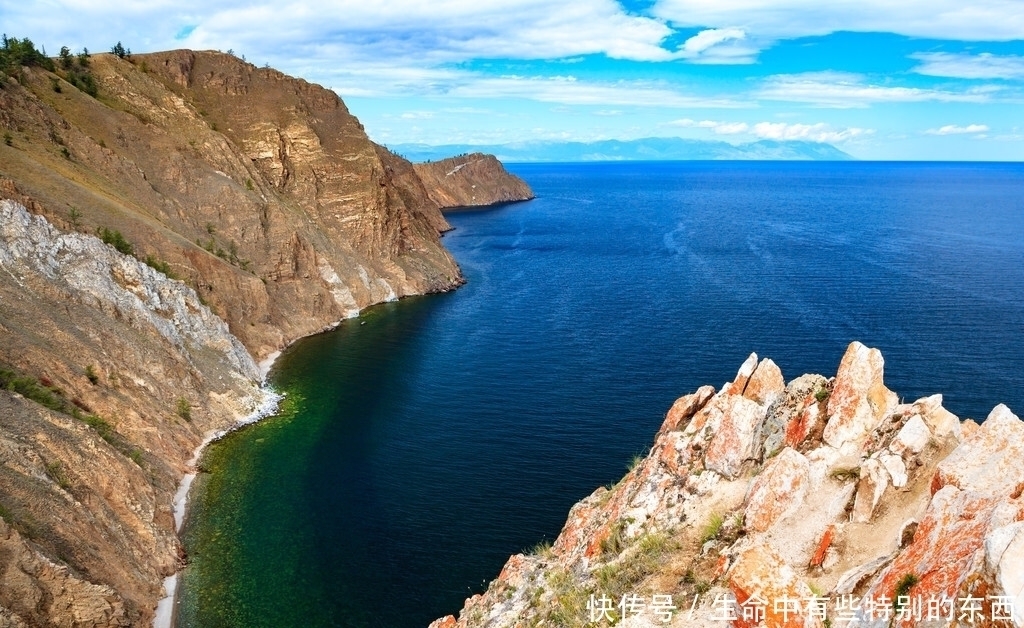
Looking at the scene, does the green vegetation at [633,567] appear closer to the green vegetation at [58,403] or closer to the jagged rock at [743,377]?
the jagged rock at [743,377]

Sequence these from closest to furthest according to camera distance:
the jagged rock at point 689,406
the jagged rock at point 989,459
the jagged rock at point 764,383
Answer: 1. the jagged rock at point 989,459
2. the jagged rock at point 764,383
3. the jagged rock at point 689,406

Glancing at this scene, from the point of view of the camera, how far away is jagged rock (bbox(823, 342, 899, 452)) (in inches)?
821

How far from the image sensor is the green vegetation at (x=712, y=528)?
1991 centimetres

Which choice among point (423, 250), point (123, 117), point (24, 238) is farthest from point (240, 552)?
point (423, 250)

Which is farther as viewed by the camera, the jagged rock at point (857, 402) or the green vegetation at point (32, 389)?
the green vegetation at point (32, 389)

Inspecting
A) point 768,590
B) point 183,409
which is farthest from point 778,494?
point 183,409

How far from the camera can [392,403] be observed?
61750 mm

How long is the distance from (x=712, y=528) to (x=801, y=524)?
10.2 ft

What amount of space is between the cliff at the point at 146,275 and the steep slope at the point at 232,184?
28 cm

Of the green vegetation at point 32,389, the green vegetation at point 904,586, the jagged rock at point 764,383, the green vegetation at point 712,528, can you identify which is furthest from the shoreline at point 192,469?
the green vegetation at point 904,586

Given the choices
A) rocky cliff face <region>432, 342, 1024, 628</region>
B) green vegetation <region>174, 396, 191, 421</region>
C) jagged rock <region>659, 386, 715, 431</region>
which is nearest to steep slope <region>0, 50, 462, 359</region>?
green vegetation <region>174, 396, 191, 421</region>

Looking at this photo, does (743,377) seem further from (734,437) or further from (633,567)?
(633,567)

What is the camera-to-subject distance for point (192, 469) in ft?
157

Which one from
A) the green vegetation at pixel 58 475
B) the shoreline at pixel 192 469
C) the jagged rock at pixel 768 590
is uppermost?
the jagged rock at pixel 768 590
